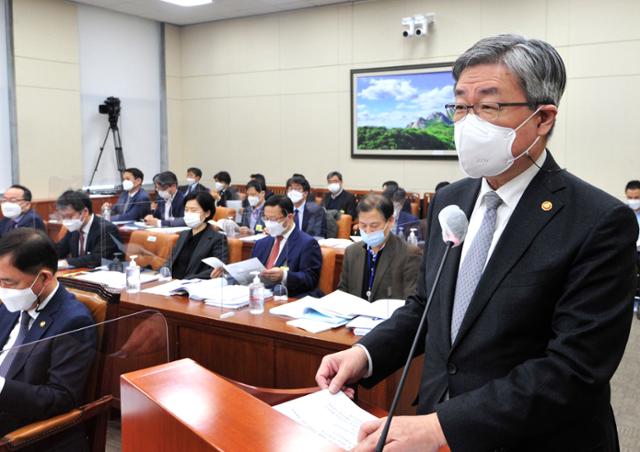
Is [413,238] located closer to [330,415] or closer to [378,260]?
[378,260]

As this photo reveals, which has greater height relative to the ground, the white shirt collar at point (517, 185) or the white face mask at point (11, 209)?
the white shirt collar at point (517, 185)

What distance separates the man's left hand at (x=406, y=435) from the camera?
91 cm

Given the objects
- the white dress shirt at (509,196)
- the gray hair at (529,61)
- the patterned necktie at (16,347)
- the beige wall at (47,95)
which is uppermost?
the beige wall at (47,95)

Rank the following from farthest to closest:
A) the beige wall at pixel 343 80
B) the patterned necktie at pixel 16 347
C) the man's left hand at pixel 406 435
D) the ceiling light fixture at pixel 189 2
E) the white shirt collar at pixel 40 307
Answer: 1. the ceiling light fixture at pixel 189 2
2. the beige wall at pixel 343 80
3. the white shirt collar at pixel 40 307
4. the patterned necktie at pixel 16 347
5. the man's left hand at pixel 406 435

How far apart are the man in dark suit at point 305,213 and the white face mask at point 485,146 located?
4.86 meters

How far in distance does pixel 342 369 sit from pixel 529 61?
2.42 feet

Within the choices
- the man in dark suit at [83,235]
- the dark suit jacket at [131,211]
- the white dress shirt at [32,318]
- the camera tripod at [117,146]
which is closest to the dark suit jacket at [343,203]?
the dark suit jacket at [131,211]

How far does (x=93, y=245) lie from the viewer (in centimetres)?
464

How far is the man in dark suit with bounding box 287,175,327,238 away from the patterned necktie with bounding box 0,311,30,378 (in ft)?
12.8

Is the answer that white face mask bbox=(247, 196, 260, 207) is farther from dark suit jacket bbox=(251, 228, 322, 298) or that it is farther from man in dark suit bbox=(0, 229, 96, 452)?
man in dark suit bbox=(0, 229, 96, 452)

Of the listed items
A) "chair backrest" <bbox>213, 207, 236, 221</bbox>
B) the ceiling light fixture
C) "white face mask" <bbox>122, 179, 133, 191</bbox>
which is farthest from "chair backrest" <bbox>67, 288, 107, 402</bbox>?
the ceiling light fixture

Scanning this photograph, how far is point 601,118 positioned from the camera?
7258 millimetres

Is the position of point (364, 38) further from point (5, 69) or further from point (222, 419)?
point (222, 419)

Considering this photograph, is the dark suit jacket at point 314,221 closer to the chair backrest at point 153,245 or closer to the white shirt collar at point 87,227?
the chair backrest at point 153,245
